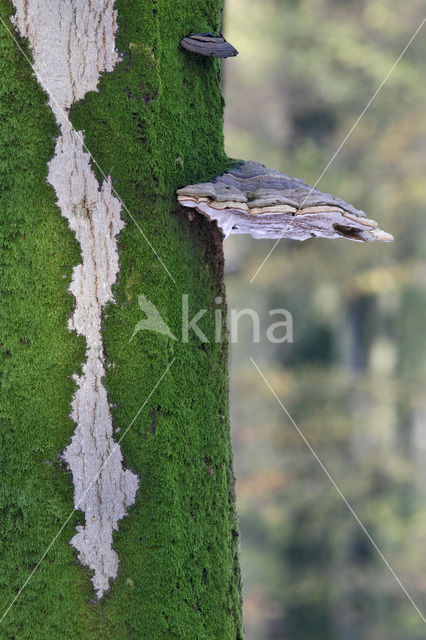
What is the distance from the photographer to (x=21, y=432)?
172 cm

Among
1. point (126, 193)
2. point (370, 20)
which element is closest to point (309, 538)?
point (370, 20)

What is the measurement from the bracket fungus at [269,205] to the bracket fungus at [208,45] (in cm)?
35

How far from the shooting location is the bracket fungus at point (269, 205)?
1.80m

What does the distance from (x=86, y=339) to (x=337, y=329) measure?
9.19 m

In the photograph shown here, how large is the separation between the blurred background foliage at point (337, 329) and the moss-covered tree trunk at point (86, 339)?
804cm

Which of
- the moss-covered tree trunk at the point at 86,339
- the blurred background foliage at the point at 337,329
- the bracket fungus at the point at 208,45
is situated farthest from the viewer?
the blurred background foliage at the point at 337,329

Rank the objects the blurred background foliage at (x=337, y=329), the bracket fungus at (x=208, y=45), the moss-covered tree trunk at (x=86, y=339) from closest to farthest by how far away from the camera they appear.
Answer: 1. the moss-covered tree trunk at (x=86, y=339)
2. the bracket fungus at (x=208, y=45)
3. the blurred background foliage at (x=337, y=329)

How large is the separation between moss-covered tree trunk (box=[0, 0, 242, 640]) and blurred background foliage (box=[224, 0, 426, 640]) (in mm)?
8038

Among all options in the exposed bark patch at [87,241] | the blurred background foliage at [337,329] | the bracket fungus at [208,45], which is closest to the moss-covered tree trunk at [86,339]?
the exposed bark patch at [87,241]

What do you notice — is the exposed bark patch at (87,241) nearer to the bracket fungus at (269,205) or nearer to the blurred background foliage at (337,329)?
the bracket fungus at (269,205)

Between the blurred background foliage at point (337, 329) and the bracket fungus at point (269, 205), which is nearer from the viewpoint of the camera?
the bracket fungus at point (269, 205)

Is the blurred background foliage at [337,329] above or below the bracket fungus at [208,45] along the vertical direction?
below

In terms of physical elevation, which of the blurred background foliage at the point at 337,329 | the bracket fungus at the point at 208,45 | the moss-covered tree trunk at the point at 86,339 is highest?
the bracket fungus at the point at 208,45

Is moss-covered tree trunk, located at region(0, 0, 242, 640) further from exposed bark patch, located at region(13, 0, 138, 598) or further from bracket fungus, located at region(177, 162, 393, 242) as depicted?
bracket fungus, located at region(177, 162, 393, 242)
